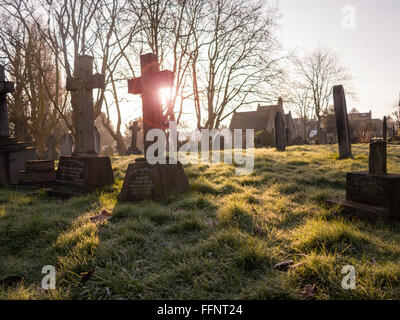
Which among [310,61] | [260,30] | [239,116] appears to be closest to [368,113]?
[310,61]

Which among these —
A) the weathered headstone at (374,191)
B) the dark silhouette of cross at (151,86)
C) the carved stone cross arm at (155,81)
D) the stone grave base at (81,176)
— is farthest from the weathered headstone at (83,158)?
the weathered headstone at (374,191)

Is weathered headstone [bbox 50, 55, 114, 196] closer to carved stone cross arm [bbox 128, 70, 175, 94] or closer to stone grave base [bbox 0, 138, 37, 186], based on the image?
carved stone cross arm [bbox 128, 70, 175, 94]

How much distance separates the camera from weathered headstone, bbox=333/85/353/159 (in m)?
7.73

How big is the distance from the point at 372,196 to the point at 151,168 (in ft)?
11.1

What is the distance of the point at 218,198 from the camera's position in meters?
4.30

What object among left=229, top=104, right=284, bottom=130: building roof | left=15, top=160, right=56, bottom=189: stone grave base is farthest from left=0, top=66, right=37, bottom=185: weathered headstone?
left=229, top=104, right=284, bottom=130: building roof

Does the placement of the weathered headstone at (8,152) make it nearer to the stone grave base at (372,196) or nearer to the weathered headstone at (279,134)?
the stone grave base at (372,196)

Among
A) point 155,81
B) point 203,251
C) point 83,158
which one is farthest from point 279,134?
point 203,251

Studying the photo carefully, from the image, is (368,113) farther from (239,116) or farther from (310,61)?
(239,116)

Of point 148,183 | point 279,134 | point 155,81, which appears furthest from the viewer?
point 279,134

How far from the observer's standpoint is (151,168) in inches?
175

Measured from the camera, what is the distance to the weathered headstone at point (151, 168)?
14.4 feet

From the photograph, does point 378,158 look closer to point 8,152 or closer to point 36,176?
point 36,176
